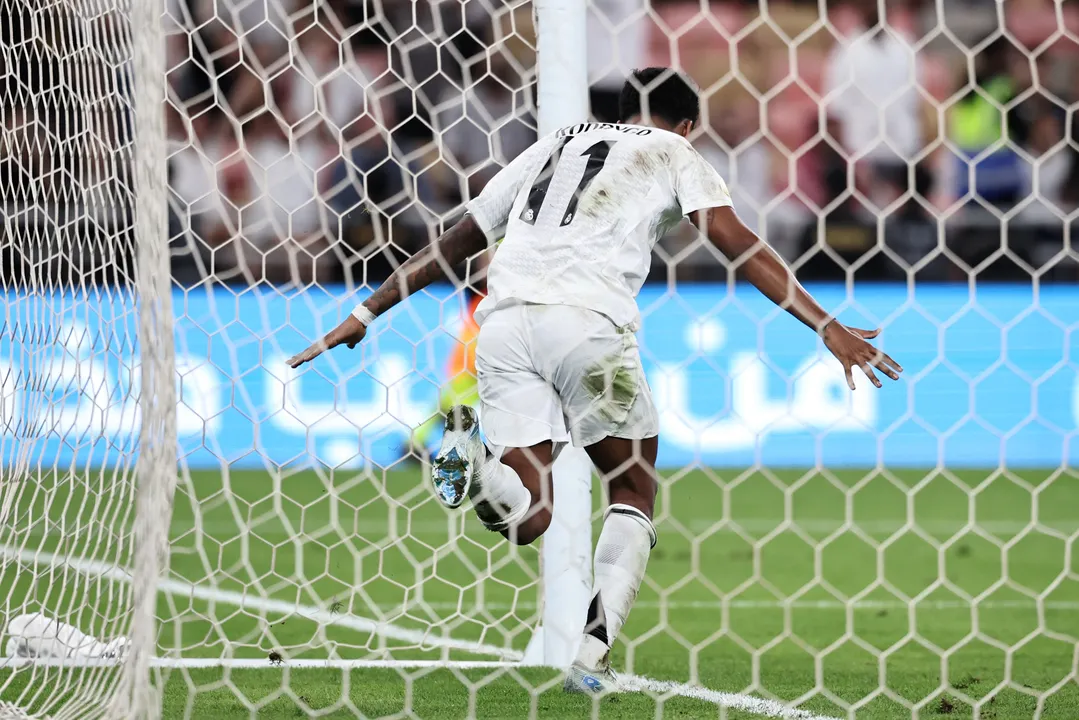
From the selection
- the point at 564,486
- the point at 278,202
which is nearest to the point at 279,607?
the point at 564,486

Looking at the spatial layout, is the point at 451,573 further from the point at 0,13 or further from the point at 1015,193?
the point at 1015,193

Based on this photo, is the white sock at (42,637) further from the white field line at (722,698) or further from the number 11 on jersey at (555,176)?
the number 11 on jersey at (555,176)

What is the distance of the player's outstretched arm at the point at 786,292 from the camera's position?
2.89 m

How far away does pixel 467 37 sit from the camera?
6723 mm

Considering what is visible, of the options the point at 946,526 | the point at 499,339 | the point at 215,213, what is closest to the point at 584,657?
the point at 499,339

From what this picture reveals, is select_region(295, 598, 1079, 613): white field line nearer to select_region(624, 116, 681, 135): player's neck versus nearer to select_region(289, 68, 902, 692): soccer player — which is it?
select_region(289, 68, 902, 692): soccer player

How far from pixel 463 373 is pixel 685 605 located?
2.49 m

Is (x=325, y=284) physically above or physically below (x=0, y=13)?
below

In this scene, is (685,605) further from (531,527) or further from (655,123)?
(655,123)

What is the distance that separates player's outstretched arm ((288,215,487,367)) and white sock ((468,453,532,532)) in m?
0.50

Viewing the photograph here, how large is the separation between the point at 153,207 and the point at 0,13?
161cm

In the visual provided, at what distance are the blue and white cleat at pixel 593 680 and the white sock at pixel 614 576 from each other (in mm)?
20

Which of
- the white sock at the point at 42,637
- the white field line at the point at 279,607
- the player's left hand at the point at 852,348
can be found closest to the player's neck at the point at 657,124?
the player's left hand at the point at 852,348

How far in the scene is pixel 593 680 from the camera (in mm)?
3170
